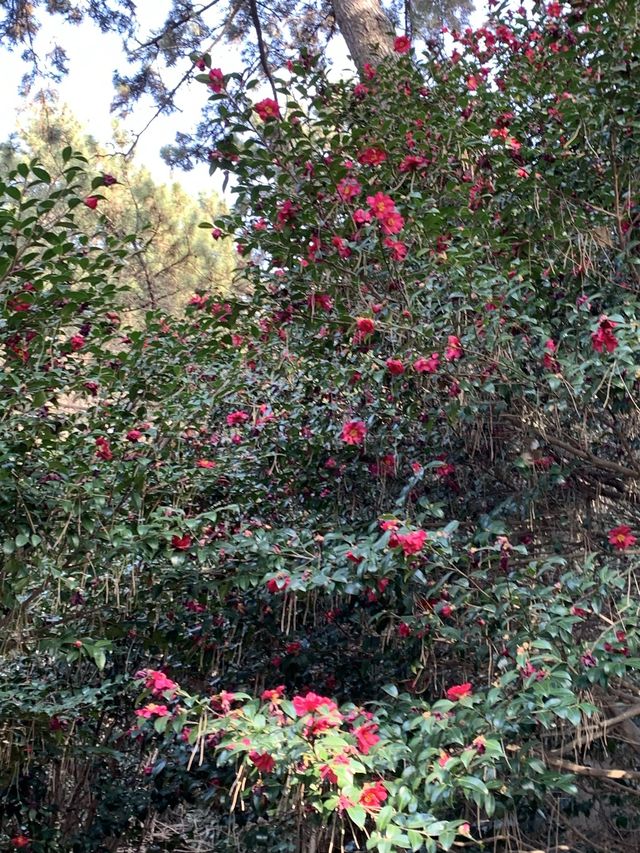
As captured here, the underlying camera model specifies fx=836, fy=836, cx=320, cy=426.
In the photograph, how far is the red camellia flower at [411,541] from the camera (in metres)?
1.87

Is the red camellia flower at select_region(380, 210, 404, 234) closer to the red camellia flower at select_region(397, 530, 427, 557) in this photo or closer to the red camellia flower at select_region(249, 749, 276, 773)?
the red camellia flower at select_region(397, 530, 427, 557)

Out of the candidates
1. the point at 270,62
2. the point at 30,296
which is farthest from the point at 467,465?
the point at 270,62

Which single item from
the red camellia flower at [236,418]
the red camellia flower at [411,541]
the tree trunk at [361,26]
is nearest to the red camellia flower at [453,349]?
the red camellia flower at [411,541]

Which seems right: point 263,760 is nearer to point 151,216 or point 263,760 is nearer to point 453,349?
point 453,349

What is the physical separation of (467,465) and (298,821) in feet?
3.79

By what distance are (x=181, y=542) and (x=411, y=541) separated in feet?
2.12

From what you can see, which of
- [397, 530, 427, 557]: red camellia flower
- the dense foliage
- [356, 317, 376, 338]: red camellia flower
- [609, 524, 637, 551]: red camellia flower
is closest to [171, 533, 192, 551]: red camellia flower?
[397, 530, 427, 557]: red camellia flower

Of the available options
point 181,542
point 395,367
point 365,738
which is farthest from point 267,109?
point 365,738

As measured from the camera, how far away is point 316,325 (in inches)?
95.7

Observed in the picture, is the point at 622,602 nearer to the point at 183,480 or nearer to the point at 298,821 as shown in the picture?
the point at 298,821

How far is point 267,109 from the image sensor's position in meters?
2.27

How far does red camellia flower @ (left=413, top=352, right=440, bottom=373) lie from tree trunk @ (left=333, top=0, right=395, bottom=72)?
264 cm

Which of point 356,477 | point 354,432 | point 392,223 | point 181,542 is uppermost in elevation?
point 392,223

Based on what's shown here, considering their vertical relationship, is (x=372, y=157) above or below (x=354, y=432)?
above
